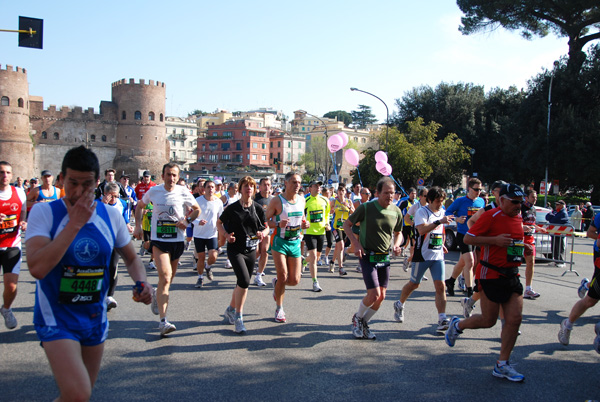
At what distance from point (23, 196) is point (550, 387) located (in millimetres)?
6378

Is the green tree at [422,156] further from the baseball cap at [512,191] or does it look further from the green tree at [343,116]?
the green tree at [343,116]

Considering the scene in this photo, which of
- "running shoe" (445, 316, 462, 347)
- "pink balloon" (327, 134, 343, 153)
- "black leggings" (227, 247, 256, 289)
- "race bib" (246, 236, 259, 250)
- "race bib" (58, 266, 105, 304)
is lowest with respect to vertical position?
"running shoe" (445, 316, 462, 347)

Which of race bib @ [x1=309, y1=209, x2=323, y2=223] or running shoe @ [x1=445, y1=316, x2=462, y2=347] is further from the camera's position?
race bib @ [x1=309, y1=209, x2=323, y2=223]

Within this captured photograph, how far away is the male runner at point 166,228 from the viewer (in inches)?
226

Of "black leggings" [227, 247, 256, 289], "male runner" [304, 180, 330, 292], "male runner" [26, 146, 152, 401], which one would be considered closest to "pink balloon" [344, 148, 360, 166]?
"male runner" [304, 180, 330, 292]

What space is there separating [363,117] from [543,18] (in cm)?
9650

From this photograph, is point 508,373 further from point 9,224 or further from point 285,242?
point 9,224

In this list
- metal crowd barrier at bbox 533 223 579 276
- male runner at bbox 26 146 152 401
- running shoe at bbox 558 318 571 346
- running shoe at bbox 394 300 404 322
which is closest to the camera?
male runner at bbox 26 146 152 401

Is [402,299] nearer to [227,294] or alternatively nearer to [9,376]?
[227,294]

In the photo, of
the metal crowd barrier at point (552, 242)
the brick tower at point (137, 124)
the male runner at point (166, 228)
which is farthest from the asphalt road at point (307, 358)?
the brick tower at point (137, 124)

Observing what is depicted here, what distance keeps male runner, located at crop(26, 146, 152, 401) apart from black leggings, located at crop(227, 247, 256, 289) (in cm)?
289

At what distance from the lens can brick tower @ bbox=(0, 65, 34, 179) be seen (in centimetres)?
5959

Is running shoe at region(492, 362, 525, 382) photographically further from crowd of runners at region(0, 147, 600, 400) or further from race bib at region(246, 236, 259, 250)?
race bib at region(246, 236, 259, 250)

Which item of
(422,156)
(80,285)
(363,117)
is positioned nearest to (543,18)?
(422,156)
